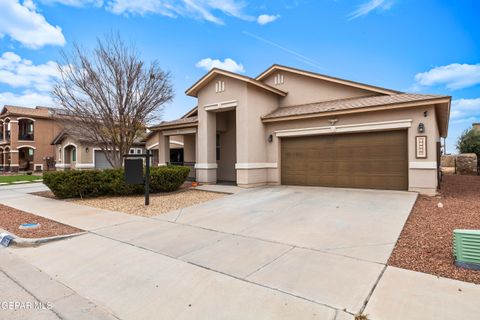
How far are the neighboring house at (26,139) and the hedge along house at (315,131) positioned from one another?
2708 centimetres

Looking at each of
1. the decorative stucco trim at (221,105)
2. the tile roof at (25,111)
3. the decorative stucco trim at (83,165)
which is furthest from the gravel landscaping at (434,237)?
the tile roof at (25,111)

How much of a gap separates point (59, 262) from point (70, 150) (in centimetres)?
2910

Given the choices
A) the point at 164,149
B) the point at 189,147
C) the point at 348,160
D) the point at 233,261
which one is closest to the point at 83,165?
the point at 164,149

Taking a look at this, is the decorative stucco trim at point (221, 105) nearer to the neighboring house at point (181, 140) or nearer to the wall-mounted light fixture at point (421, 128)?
the neighboring house at point (181, 140)

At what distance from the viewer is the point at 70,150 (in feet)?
97.2

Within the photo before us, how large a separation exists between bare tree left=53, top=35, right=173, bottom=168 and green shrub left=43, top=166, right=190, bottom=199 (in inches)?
97.3

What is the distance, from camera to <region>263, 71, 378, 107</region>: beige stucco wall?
14.2 meters

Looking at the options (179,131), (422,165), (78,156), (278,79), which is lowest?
(422,165)

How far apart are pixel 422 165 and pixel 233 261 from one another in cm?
894

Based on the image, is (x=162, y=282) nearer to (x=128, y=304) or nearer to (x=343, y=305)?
(x=128, y=304)

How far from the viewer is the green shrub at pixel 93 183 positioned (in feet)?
35.8

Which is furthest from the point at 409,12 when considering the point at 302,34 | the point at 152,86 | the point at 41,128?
the point at 41,128

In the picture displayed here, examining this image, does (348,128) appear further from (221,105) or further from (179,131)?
(179,131)

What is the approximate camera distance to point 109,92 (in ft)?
41.5
